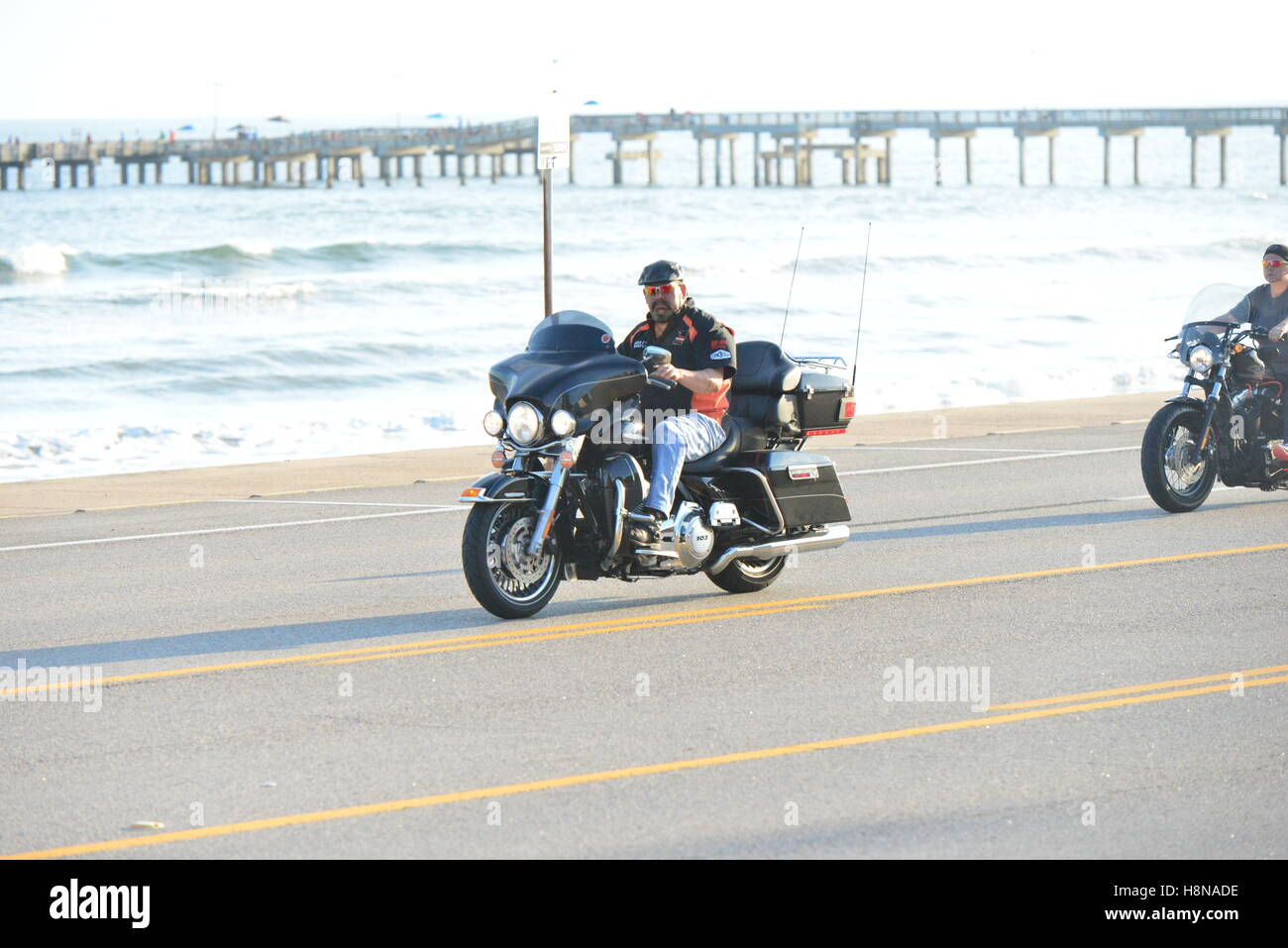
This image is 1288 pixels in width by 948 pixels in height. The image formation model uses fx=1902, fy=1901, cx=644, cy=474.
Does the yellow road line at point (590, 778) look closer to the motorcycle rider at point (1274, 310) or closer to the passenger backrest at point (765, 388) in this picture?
the passenger backrest at point (765, 388)

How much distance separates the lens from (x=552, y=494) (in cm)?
915

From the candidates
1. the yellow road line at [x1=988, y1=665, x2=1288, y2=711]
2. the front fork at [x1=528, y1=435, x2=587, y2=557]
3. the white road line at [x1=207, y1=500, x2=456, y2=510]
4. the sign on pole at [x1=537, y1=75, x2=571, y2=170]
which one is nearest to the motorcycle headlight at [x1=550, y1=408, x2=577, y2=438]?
the front fork at [x1=528, y1=435, x2=587, y2=557]

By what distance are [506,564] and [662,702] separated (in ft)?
5.93

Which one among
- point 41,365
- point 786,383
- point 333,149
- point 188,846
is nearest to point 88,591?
point 786,383

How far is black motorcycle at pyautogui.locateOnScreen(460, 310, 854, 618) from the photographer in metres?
9.15

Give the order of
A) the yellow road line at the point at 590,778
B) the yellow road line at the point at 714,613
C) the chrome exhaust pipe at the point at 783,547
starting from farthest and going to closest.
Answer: the chrome exhaust pipe at the point at 783,547 → the yellow road line at the point at 714,613 → the yellow road line at the point at 590,778

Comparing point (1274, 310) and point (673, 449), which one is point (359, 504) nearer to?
point (673, 449)

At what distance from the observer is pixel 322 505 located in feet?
46.9

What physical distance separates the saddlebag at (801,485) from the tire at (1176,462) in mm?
3356

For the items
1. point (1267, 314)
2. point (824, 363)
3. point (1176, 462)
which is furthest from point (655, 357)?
point (1267, 314)

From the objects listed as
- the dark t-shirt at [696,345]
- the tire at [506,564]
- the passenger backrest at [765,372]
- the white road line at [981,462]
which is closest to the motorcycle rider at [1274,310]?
the white road line at [981,462]

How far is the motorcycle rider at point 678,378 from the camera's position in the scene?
371 inches

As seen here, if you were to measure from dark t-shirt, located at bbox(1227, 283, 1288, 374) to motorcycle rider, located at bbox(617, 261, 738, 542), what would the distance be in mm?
5039

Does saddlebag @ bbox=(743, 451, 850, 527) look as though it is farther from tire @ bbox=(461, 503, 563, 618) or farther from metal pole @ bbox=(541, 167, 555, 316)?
metal pole @ bbox=(541, 167, 555, 316)
